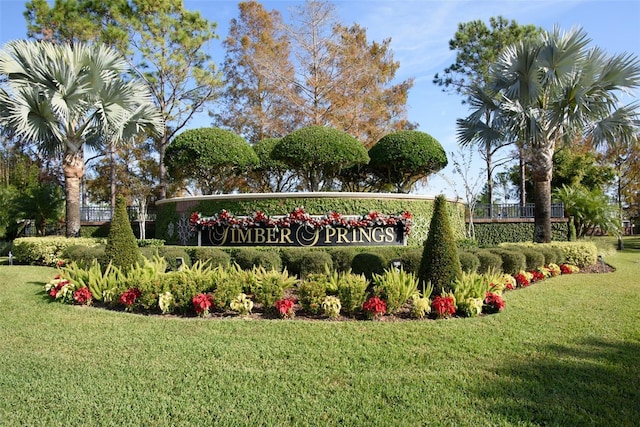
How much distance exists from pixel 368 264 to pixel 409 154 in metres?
8.42

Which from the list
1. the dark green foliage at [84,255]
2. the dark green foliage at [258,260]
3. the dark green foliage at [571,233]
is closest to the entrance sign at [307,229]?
the dark green foliage at [258,260]

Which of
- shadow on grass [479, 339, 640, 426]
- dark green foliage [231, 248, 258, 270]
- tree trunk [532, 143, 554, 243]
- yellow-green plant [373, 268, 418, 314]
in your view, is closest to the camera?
shadow on grass [479, 339, 640, 426]

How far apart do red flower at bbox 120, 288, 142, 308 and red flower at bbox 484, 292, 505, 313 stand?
537 cm

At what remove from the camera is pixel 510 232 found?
19234mm

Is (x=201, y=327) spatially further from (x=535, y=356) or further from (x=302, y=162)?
(x=302, y=162)

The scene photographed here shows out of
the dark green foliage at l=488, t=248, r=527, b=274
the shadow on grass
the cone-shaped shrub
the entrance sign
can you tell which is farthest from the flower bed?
the entrance sign

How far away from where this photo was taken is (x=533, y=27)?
85.9 feet

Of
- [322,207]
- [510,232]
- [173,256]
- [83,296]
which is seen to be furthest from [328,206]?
[510,232]

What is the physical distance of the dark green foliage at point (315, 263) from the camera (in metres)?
9.01

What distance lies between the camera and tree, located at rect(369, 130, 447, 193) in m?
16.1

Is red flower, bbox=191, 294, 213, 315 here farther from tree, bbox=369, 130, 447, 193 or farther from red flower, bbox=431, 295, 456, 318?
tree, bbox=369, 130, 447, 193

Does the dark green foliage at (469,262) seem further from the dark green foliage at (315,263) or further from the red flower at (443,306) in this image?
the dark green foliage at (315,263)

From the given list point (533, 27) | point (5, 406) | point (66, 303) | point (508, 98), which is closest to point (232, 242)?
point (66, 303)

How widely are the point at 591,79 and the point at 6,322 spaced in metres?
16.3
